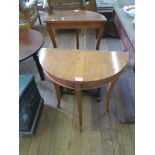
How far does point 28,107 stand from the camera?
5.14ft

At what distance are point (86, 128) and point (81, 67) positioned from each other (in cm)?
60

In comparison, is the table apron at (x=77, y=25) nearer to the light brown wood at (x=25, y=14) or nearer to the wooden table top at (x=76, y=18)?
the wooden table top at (x=76, y=18)

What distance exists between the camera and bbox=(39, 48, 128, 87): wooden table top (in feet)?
4.17

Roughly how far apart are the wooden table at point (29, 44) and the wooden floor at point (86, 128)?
0.49 meters

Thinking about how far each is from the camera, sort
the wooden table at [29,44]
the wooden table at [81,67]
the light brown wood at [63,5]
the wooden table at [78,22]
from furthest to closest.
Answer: the light brown wood at [63,5], the wooden table at [78,22], the wooden table at [29,44], the wooden table at [81,67]

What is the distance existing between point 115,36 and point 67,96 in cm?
154

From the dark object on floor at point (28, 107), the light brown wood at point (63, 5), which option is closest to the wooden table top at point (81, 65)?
the dark object on floor at point (28, 107)

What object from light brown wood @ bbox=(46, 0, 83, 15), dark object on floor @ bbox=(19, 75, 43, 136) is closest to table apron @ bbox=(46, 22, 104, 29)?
dark object on floor @ bbox=(19, 75, 43, 136)

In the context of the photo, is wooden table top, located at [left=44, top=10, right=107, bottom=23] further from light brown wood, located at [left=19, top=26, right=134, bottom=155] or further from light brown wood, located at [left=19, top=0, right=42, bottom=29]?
light brown wood, located at [left=19, top=0, right=42, bottom=29]

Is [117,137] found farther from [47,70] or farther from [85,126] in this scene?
[47,70]

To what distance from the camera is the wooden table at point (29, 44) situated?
1.77 metres

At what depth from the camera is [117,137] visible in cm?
156

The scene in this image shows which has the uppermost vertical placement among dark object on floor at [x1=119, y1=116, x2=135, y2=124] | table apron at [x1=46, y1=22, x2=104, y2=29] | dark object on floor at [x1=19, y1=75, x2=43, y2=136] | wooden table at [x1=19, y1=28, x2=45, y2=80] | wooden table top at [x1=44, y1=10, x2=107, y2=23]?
wooden table top at [x1=44, y1=10, x2=107, y2=23]
